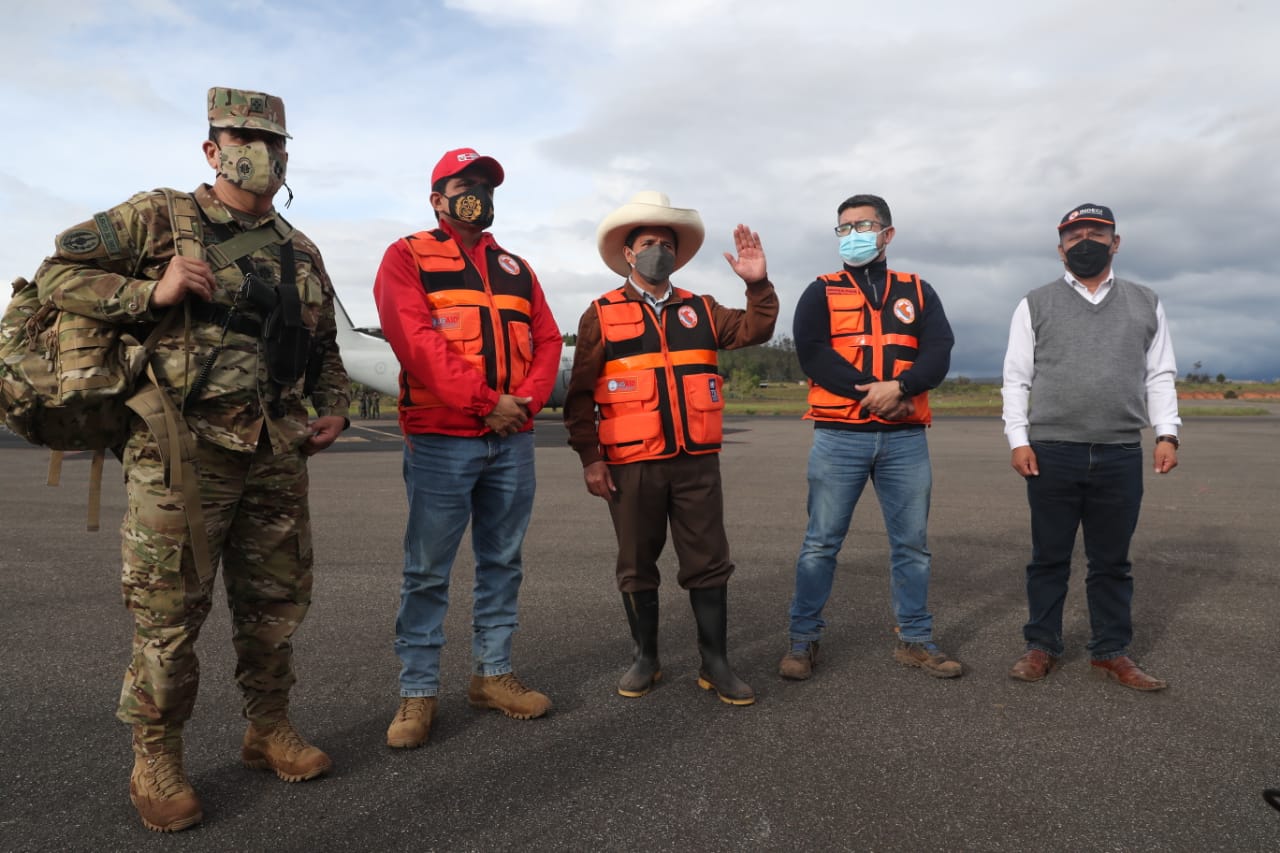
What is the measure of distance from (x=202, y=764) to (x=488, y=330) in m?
1.90

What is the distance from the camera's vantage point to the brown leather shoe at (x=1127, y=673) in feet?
11.7

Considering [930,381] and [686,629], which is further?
[686,629]

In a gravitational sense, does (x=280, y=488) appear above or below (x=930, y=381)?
below

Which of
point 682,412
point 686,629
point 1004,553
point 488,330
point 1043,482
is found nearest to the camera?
point 488,330

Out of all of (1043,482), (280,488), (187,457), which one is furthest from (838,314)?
(187,457)

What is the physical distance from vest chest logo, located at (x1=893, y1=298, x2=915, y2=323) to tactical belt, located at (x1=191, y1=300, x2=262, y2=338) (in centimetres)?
282

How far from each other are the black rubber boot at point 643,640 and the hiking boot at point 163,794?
1.68m

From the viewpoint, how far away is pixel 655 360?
11.9ft

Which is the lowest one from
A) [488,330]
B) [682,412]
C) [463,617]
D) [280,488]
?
[463,617]

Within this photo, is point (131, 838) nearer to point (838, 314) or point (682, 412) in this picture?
point (682, 412)

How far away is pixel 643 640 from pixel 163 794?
188 cm

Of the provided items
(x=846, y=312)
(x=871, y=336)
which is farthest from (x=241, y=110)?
(x=871, y=336)

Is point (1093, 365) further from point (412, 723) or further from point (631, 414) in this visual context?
point (412, 723)

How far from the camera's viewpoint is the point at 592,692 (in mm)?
3609
